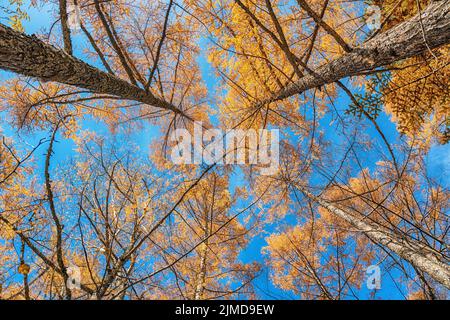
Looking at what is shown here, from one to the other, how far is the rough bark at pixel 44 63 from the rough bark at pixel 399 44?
8.14 feet

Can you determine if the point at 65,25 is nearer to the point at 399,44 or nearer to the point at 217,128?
the point at 399,44

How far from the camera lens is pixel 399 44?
80.4 inches

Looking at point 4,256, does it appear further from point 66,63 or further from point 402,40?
point 402,40

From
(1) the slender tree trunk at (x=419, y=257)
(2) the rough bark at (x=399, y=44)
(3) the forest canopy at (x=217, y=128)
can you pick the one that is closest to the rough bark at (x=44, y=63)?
(3) the forest canopy at (x=217, y=128)

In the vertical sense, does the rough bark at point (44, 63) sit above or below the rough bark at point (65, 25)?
below

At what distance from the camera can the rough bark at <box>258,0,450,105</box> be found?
1776 mm

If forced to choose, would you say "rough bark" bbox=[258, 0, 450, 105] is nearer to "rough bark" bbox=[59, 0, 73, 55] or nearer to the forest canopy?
the forest canopy

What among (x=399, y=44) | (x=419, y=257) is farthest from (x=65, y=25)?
(x=419, y=257)

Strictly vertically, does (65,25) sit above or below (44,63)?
above

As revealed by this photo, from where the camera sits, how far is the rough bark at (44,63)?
162 centimetres

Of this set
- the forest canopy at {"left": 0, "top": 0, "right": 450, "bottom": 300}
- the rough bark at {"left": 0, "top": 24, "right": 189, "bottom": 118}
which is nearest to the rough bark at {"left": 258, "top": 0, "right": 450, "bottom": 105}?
the forest canopy at {"left": 0, "top": 0, "right": 450, "bottom": 300}

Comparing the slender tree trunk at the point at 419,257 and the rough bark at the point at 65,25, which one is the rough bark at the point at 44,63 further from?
the slender tree trunk at the point at 419,257

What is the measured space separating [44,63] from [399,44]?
2.91 metres

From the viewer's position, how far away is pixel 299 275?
7531 millimetres
